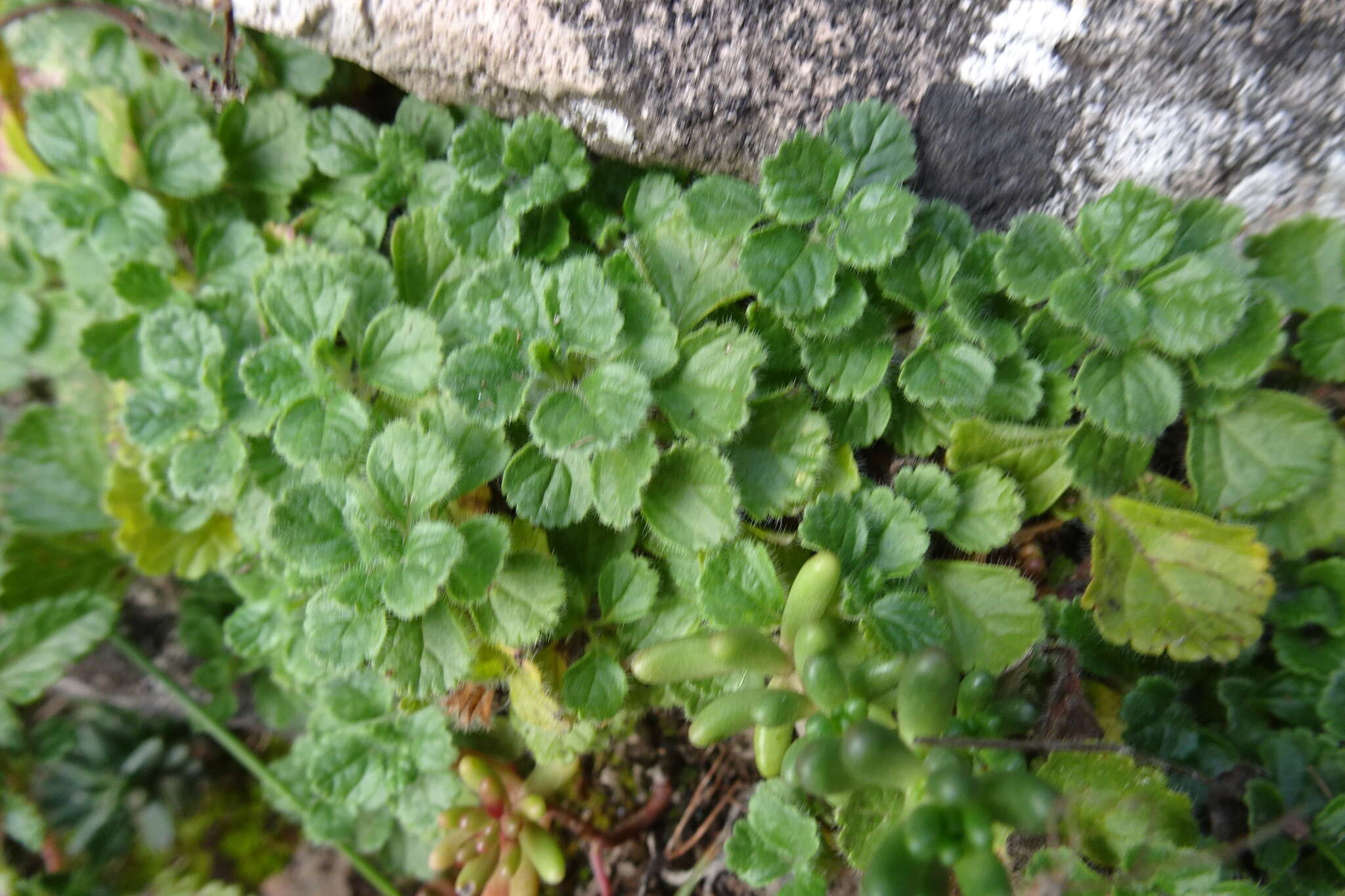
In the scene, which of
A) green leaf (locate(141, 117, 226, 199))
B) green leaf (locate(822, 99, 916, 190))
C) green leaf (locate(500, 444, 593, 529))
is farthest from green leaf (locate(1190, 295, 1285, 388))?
green leaf (locate(141, 117, 226, 199))

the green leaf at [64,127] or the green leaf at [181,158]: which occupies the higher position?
the green leaf at [64,127]

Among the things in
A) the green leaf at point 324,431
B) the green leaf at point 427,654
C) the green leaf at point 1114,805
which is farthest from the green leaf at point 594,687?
the green leaf at point 1114,805

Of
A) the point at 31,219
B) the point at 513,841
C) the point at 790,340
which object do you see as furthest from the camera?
the point at 31,219

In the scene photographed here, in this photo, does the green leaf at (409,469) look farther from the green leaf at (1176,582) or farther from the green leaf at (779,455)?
the green leaf at (1176,582)

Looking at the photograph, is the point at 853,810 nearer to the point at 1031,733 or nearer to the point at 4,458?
the point at 1031,733

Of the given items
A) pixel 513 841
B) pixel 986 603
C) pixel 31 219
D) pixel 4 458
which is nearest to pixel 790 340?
pixel 986 603

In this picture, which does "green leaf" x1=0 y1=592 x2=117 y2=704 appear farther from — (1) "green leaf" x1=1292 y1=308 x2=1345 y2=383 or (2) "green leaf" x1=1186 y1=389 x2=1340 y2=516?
(1) "green leaf" x1=1292 y1=308 x2=1345 y2=383

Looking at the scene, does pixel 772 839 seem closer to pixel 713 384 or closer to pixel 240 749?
pixel 713 384
